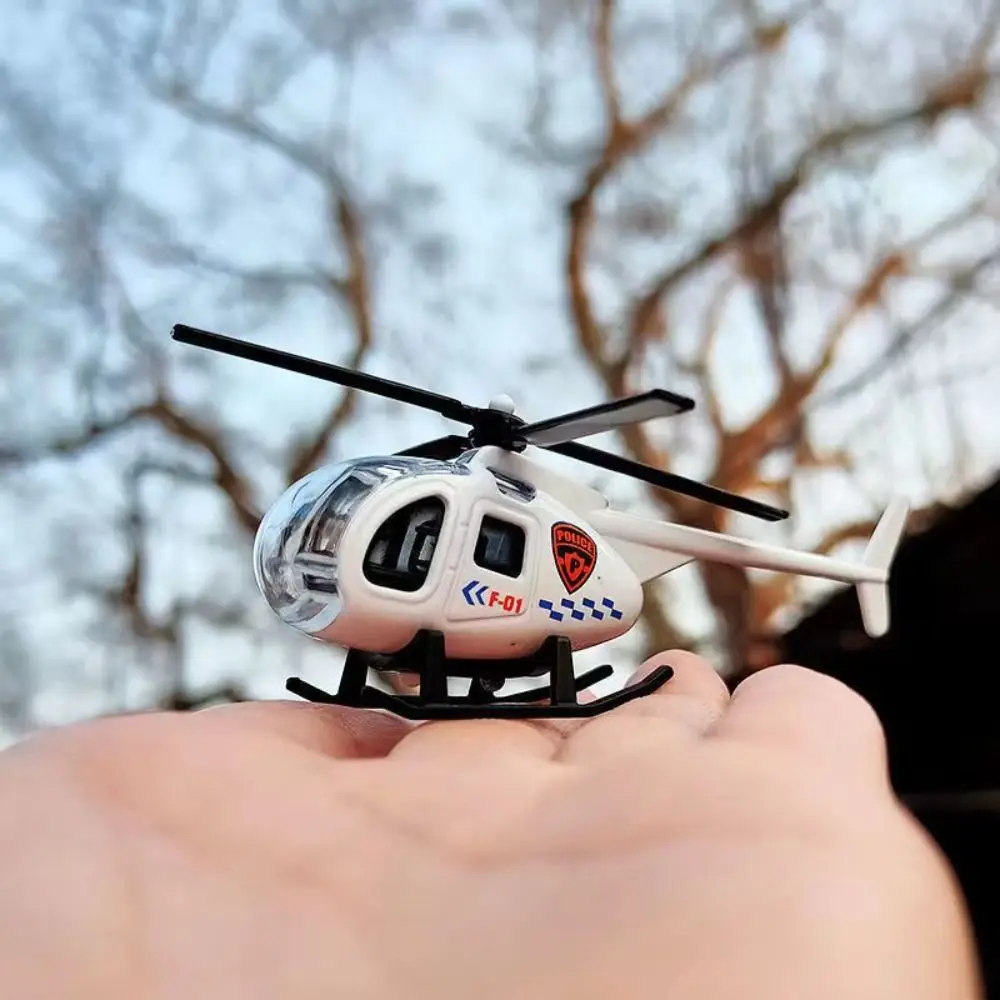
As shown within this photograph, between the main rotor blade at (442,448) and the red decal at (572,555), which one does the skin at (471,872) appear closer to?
the red decal at (572,555)

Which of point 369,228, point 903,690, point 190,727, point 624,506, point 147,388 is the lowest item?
point 903,690

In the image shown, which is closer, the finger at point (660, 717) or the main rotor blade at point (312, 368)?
the finger at point (660, 717)

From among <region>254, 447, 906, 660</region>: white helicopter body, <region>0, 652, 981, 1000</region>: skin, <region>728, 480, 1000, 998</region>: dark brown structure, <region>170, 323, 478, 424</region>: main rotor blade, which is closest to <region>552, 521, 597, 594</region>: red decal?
<region>254, 447, 906, 660</region>: white helicopter body

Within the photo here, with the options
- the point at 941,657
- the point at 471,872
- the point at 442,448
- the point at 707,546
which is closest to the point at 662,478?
the point at 707,546

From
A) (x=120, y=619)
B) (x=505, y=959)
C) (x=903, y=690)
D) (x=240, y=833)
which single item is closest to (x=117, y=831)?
(x=240, y=833)

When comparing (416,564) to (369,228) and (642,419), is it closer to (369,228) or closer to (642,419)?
(642,419)

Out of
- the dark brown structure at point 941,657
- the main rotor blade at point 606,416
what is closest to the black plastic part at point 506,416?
the main rotor blade at point 606,416

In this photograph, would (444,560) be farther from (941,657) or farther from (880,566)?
(941,657)
